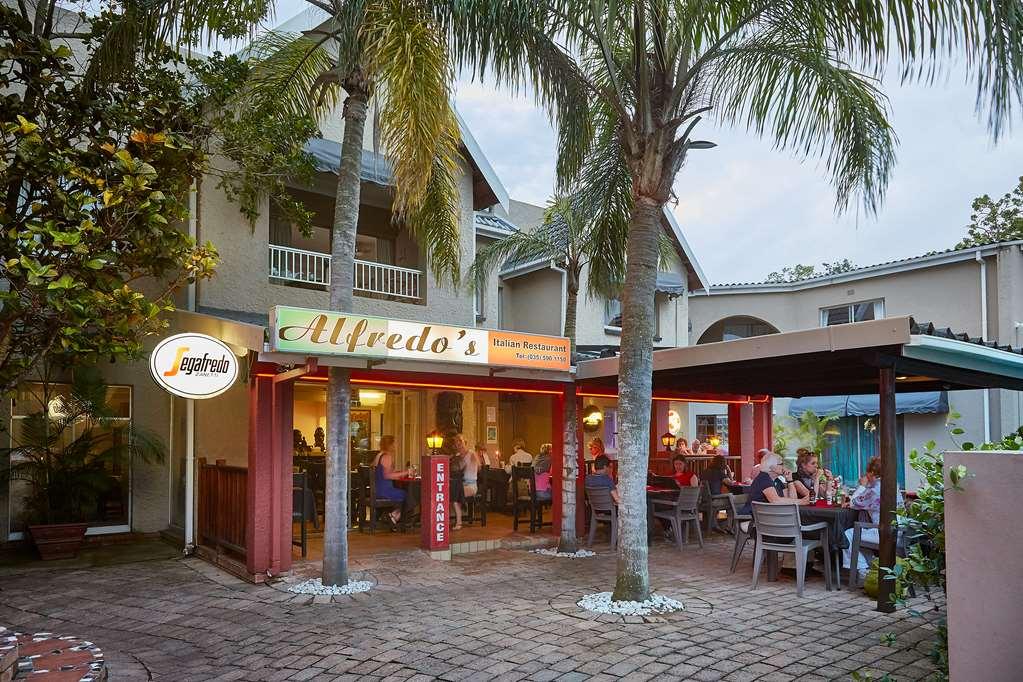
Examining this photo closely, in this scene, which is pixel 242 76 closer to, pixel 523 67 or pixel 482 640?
pixel 523 67

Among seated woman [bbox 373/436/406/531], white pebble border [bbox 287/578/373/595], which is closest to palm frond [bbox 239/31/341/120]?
seated woman [bbox 373/436/406/531]

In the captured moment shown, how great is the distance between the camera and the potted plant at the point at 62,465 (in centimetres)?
1022

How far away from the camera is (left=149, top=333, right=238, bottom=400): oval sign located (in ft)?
24.0

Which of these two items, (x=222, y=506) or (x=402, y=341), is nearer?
(x=402, y=341)

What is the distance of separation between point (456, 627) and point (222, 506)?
14.4ft

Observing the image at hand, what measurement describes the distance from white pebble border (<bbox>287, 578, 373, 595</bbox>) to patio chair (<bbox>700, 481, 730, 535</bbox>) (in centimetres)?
600

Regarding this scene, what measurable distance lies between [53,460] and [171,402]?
1.87m

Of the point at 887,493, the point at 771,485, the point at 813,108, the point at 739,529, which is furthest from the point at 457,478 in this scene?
the point at 813,108

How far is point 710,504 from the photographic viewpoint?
476 inches

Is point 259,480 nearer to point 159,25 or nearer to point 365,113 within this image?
point 365,113

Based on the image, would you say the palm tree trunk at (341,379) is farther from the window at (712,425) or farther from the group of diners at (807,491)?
the window at (712,425)

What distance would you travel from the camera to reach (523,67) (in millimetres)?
7711

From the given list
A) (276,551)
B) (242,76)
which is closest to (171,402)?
(276,551)

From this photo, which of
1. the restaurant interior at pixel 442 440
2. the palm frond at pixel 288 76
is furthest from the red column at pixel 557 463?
the palm frond at pixel 288 76
